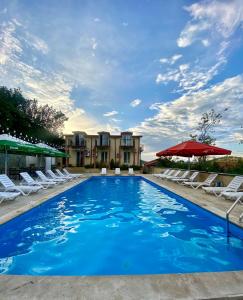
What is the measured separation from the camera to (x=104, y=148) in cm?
3381

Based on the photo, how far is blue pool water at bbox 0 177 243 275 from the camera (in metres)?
3.86

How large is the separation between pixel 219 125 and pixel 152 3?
16.1m

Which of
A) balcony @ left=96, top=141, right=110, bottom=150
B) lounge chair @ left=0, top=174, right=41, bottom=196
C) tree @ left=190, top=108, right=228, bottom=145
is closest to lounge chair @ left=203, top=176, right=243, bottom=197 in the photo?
lounge chair @ left=0, top=174, right=41, bottom=196

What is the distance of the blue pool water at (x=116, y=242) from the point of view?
386 cm

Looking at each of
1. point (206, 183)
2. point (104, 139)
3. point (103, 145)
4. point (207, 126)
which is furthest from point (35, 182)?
point (104, 139)

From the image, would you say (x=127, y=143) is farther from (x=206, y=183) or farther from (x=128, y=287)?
(x=128, y=287)

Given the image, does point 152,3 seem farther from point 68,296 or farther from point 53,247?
point 68,296

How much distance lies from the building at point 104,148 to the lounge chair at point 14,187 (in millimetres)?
24282

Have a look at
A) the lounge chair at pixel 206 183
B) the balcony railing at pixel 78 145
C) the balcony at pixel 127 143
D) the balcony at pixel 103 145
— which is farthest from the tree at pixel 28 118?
the lounge chair at pixel 206 183

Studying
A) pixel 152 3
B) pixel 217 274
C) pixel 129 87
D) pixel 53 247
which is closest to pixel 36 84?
pixel 129 87

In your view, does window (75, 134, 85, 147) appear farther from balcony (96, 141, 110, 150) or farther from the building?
balcony (96, 141, 110, 150)

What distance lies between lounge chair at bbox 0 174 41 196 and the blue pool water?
4.53 feet

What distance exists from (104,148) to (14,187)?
83.9 ft

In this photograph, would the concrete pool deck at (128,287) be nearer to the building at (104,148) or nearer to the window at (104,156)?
the building at (104,148)
